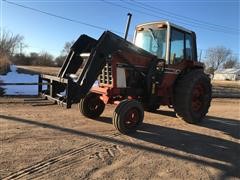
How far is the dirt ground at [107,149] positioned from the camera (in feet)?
15.8

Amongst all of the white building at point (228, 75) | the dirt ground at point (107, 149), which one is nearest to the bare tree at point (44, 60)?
the white building at point (228, 75)

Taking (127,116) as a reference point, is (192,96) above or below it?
above

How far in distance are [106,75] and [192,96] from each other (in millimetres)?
2617

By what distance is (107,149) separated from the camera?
5.89m

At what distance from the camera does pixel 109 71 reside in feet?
24.3

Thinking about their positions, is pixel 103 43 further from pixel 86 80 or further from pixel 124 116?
pixel 124 116

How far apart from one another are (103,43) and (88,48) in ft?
2.29

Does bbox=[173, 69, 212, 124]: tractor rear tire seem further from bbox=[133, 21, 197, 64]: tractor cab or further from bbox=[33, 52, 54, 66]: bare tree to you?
bbox=[33, 52, 54, 66]: bare tree

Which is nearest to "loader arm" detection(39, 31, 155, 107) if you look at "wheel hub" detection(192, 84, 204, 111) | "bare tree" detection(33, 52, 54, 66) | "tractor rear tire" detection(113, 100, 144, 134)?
"tractor rear tire" detection(113, 100, 144, 134)

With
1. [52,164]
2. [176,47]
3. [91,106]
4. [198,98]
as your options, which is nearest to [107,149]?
[52,164]

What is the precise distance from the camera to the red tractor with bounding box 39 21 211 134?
690 centimetres

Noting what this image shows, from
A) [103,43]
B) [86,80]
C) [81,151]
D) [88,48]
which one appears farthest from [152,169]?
[88,48]

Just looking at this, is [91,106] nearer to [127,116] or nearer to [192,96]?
[127,116]

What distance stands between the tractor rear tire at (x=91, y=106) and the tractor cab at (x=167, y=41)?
1.97 m
